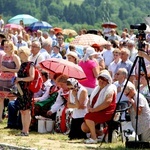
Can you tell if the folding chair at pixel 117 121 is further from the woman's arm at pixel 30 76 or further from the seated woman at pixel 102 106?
the woman's arm at pixel 30 76

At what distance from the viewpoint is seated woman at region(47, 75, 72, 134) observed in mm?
13594

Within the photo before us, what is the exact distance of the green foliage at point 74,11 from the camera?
10775cm

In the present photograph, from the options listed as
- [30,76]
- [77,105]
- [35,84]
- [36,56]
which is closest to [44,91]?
[36,56]

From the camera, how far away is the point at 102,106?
1211 centimetres

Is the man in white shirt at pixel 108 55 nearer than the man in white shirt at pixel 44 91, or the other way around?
the man in white shirt at pixel 44 91

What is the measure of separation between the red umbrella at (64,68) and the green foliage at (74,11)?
88.8 metres

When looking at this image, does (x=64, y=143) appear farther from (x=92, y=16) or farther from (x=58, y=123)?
(x=92, y=16)

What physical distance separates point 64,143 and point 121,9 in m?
→ 102

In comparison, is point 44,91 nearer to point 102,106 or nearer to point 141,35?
point 102,106

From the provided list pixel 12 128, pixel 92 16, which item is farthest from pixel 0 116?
pixel 92 16

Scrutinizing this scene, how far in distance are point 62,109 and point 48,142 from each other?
1.49m

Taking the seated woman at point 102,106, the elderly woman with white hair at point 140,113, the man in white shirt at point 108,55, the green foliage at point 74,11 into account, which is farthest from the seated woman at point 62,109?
the green foliage at point 74,11

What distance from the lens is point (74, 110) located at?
43.0 ft

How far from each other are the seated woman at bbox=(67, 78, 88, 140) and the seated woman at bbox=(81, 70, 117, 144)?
0.66 meters
